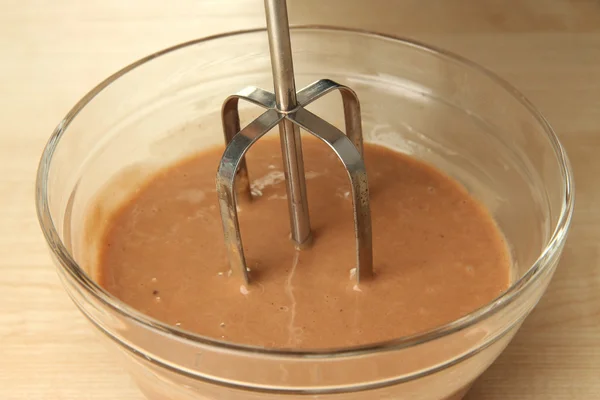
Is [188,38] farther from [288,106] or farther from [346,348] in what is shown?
[346,348]

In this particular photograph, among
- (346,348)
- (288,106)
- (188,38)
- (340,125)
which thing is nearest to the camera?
(346,348)

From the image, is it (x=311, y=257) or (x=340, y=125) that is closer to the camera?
(x=311, y=257)

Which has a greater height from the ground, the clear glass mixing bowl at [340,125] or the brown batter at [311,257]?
the clear glass mixing bowl at [340,125]

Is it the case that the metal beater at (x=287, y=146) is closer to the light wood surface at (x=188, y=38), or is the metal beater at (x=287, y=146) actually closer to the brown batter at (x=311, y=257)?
the brown batter at (x=311, y=257)

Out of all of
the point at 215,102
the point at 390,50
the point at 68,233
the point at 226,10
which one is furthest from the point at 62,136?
the point at 226,10

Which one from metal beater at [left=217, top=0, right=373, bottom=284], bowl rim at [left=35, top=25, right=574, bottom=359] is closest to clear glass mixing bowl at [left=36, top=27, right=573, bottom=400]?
bowl rim at [left=35, top=25, right=574, bottom=359]

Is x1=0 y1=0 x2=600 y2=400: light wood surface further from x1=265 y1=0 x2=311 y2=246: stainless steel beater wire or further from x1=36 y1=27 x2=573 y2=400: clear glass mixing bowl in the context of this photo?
x1=265 y1=0 x2=311 y2=246: stainless steel beater wire

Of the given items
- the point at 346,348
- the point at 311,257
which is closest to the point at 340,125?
the point at 311,257

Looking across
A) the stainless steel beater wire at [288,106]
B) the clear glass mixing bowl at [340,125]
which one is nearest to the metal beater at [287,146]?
the stainless steel beater wire at [288,106]

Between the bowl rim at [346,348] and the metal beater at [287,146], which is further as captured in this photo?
the metal beater at [287,146]
